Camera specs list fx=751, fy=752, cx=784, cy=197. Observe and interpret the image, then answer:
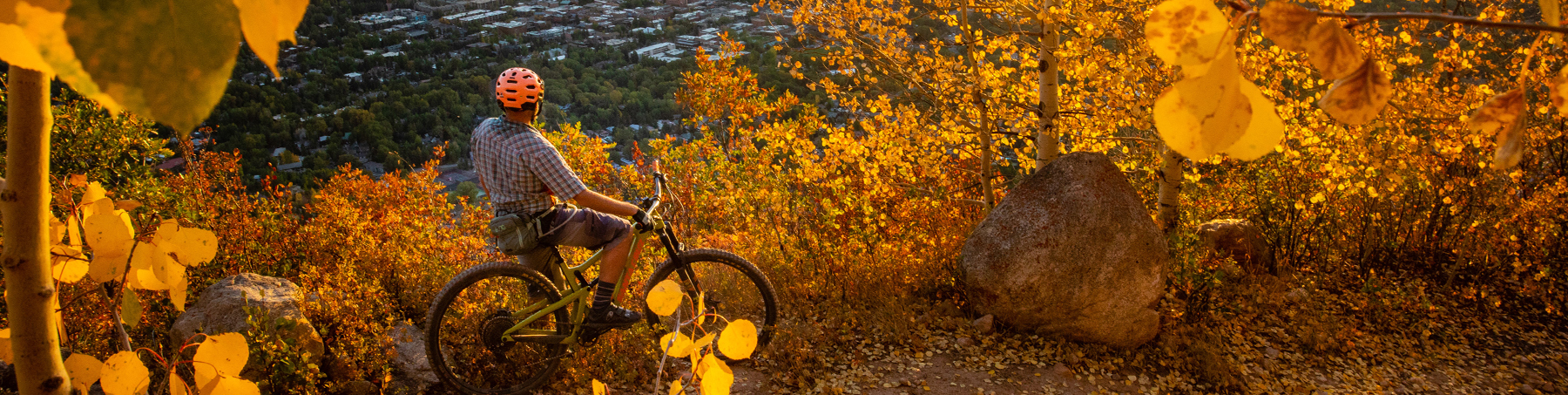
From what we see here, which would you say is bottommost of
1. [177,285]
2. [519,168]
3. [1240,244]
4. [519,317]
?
[1240,244]

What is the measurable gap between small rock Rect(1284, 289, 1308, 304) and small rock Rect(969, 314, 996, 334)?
2.33 metres

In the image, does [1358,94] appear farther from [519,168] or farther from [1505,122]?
[519,168]

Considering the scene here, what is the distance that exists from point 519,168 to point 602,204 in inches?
14.4

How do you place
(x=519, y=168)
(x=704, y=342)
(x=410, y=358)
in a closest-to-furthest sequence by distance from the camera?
(x=704, y=342), (x=519, y=168), (x=410, y=358)

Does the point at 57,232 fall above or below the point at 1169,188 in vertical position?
above

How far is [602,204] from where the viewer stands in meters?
3.12

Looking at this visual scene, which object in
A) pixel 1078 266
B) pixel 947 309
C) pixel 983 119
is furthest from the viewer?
pixel 983 119

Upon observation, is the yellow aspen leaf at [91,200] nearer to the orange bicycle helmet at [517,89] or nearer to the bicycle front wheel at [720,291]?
the bicycle front wheel at [720,291]

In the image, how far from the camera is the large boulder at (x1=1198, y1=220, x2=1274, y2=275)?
220 inches

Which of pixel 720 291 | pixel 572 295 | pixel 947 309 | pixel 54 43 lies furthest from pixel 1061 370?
pixel 54 43

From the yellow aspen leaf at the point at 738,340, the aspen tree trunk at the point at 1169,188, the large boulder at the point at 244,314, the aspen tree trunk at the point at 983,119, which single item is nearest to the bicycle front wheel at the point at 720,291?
the large boulder at the point at 244,314

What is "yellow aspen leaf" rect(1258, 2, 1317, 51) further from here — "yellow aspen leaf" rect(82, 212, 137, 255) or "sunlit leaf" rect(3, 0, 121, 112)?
"yellow aspen leaf" rect(82, 212, 137, 255)

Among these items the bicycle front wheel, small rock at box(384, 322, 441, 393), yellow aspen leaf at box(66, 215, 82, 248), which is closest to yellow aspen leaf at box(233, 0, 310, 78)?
yellow aspen leaf at box(66, 215, 82, 248)

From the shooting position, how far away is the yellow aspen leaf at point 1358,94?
41 centimetres
